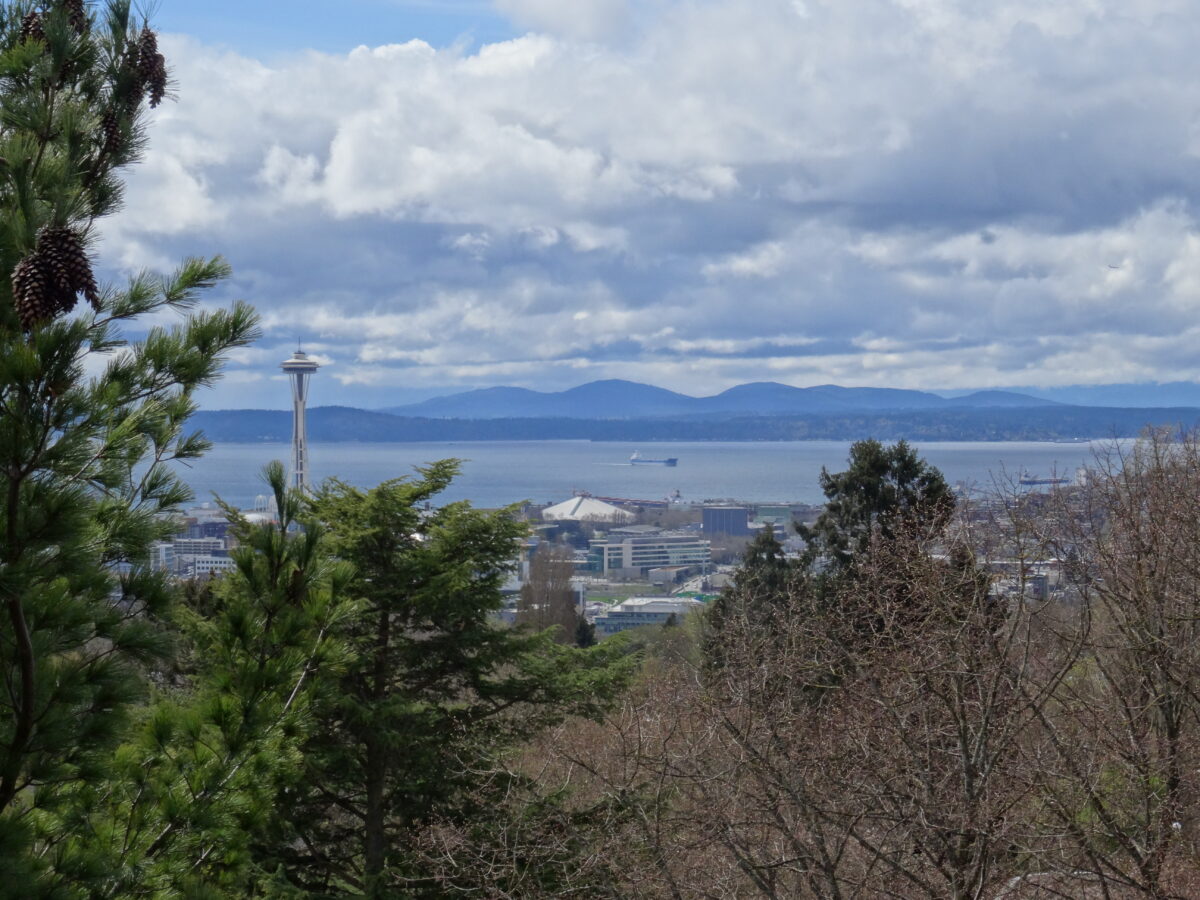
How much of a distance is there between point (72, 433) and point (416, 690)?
828cm

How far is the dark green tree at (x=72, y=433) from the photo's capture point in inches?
133

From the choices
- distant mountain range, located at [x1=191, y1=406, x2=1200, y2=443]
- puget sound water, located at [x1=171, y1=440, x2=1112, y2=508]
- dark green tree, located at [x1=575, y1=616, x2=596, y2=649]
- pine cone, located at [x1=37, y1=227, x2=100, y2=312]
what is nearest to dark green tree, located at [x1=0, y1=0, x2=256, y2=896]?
pine cone, located at [x1=37, y1=227, x2=100, y2=312]

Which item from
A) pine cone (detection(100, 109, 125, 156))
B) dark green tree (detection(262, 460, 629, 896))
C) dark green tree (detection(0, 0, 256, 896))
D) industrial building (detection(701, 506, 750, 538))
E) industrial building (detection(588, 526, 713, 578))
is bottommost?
industrial building (detection(588, 526, 713, 578))

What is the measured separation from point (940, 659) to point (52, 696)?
5.71m

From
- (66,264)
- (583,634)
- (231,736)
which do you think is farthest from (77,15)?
(583,634)

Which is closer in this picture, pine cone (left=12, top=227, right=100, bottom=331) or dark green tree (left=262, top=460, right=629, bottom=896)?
pine cone (left=12, top=227, right=100, bottom=331)

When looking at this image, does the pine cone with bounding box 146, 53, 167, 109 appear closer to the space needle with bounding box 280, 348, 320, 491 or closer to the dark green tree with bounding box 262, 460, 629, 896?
the dark green tree with bounding box 262, 460, 629, 896

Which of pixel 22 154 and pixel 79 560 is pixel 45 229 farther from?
pixel 79 560

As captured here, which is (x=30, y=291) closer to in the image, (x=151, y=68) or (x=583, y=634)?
(x=151, y=68)

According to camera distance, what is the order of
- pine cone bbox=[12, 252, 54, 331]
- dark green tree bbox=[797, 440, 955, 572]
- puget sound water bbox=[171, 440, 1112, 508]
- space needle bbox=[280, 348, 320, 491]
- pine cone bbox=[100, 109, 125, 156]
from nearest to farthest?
pine cone bbox=[12, 252, 54, 331], pine cone bbox=[100, 109, 125, 156], dark green tree bbox=[797, 440, 955, 572], space needle bbox=[280, 348, 320, 491], puget sound water bbox=[171, 440, 1112, 508]

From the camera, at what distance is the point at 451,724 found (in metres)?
11.1

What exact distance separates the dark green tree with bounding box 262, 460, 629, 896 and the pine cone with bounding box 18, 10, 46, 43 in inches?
270

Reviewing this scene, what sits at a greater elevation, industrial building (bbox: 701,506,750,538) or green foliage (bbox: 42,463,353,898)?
green foliage (bbox: 42,463,353,898)

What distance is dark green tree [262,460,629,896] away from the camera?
1050 centimetres
